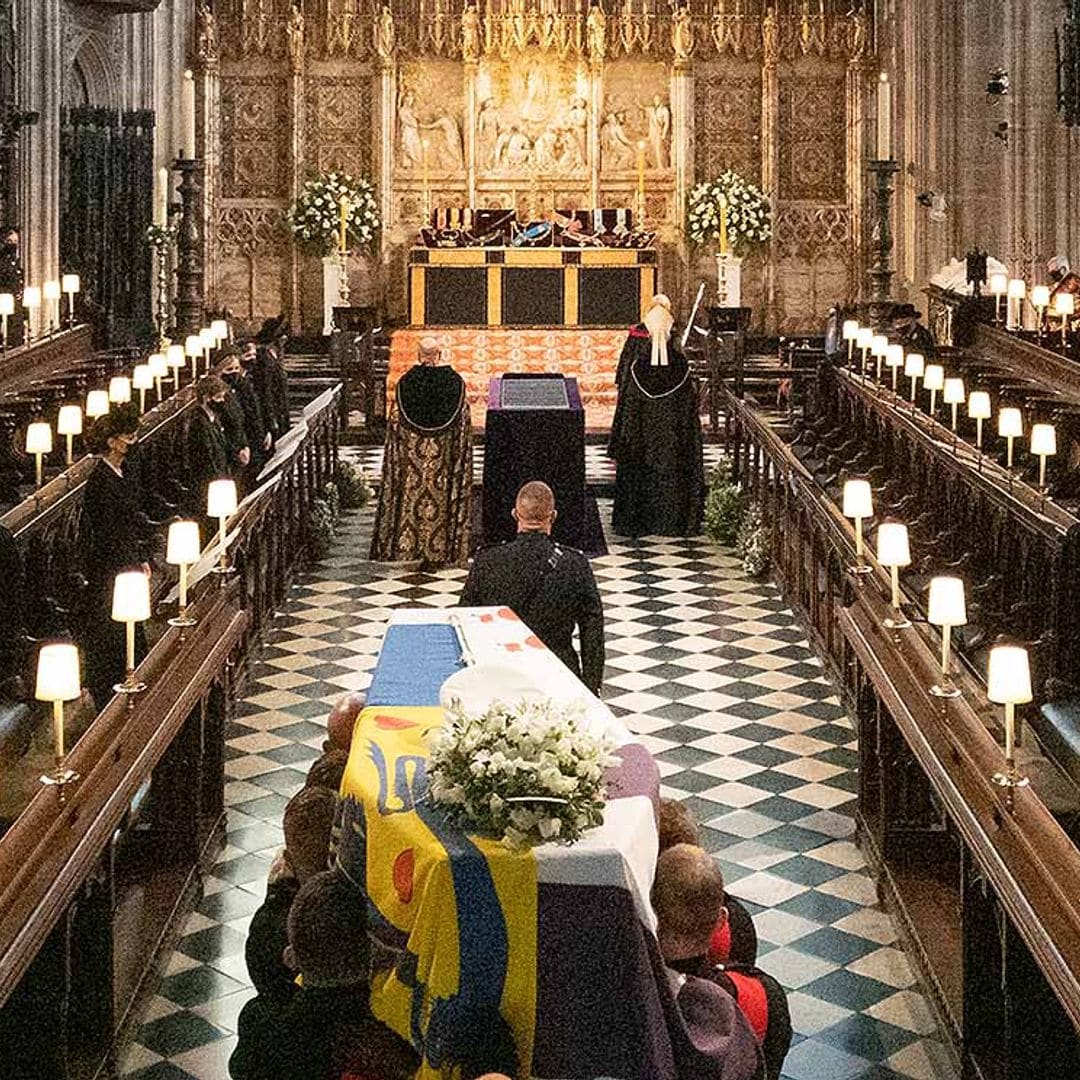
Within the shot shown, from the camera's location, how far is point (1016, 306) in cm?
2325

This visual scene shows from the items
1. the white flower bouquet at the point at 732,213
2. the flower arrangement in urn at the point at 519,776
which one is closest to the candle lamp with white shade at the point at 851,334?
the white flower bouquet at the point at 732,213

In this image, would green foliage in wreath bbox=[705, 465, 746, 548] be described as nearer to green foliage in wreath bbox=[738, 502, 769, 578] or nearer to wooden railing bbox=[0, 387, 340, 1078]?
green foliage in wreath bbox=[738, 502, 769, 578]

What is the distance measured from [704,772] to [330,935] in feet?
17.0

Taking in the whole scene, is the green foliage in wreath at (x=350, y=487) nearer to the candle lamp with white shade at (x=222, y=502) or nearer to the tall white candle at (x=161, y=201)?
the candle lamp with white shade at (x=222, y=502)

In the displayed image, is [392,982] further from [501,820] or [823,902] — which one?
[823,902]

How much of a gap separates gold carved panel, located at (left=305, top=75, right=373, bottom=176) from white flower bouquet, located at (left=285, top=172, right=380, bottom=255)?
44 cm

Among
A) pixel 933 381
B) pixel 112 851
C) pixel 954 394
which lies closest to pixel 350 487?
pixel 933 381

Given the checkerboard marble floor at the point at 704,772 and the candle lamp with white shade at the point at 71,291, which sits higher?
the candle lamp with white shade at the point at 71,291

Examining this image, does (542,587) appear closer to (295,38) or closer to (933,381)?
(933,381)

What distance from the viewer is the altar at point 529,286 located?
2494cm

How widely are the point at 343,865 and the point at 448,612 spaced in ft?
7.35

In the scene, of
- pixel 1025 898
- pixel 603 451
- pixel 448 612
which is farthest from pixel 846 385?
pixel 1025 898

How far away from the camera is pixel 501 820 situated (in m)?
4.75

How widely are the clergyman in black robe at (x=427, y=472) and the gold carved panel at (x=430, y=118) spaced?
13.3 meters
